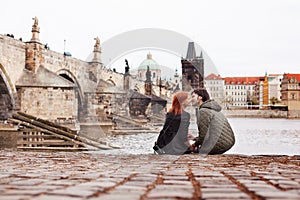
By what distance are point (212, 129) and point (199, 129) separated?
18cm

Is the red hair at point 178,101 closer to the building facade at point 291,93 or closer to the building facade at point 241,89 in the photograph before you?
the building facade at point 291,93

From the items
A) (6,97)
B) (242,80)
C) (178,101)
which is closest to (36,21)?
(6,97)

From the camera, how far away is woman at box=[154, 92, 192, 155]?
261 inches

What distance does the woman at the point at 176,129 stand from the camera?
21.7 ft

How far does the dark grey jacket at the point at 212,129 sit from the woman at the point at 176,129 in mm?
319

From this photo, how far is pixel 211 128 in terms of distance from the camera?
6.20m

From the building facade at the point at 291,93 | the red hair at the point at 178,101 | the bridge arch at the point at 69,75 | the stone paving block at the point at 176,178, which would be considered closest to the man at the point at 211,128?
the red hair at the point at 178,101

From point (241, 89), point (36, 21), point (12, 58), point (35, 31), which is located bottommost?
point (12, 58)

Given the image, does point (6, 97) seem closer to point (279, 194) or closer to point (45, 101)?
point (45, 101)

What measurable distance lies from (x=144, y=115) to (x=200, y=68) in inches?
665

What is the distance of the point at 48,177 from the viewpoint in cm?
361

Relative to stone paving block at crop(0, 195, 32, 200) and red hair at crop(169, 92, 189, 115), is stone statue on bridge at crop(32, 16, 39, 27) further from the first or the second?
stone paving block at crop(0, 195, 32, 200)

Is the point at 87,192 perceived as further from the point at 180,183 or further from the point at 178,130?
the point at 178,130

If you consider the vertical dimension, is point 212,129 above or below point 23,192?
above
